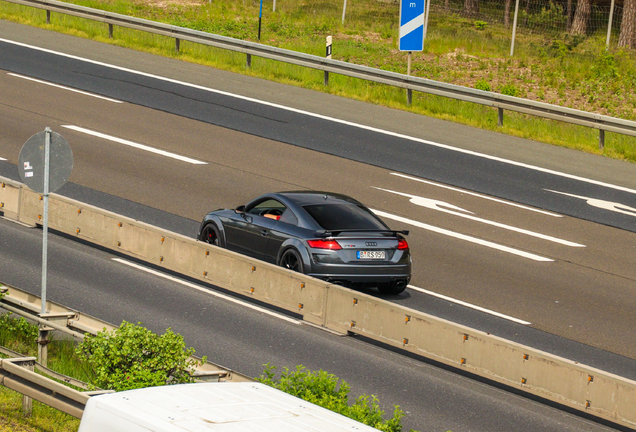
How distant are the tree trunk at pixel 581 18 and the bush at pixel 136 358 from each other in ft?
96.2

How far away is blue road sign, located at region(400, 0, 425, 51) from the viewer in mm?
24469

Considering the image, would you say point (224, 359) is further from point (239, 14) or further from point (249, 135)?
point (239, 14)

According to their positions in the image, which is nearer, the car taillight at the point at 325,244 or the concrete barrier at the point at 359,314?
the concrete barrier at the point at 359,314

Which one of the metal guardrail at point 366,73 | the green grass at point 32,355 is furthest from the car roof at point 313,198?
the metal guardrail at point 366,73

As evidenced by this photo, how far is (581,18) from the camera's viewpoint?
119 feet

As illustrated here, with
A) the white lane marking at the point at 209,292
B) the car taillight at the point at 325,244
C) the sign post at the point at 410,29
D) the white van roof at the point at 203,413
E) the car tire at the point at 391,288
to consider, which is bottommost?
the white lane marking at the point at 209,292

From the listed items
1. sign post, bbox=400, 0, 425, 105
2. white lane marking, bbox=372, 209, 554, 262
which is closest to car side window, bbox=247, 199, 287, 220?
white lane marking, bbox=372, 209, 554, 262

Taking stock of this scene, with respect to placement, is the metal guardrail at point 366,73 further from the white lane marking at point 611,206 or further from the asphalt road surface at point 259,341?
the asphalt road surface at point 259,341

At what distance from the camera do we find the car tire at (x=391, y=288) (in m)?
13.1

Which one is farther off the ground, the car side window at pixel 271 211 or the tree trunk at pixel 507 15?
the tree trunk at pixel 507 15

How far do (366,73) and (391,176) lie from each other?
272 inches

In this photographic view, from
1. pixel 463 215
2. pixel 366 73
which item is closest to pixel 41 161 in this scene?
pixel 463 215

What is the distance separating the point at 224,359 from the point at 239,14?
90.6 feet

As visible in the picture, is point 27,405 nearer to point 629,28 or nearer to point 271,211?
point 271,211
